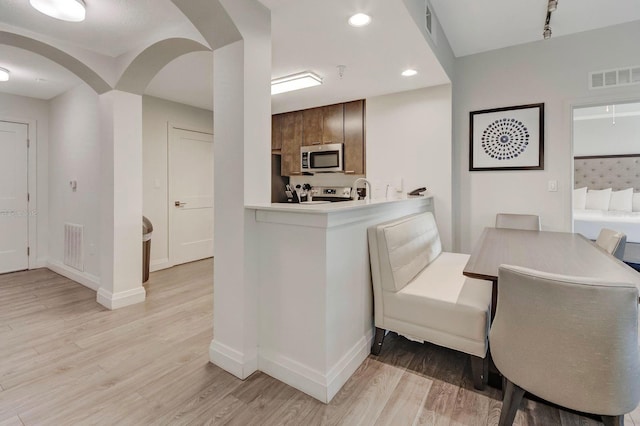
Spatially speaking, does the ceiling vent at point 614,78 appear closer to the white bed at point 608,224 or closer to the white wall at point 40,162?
the white bed at point 608,224

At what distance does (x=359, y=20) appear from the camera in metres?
2.05

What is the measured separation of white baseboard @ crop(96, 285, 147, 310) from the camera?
9.50 feet

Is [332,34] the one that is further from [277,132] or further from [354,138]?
[277,132]

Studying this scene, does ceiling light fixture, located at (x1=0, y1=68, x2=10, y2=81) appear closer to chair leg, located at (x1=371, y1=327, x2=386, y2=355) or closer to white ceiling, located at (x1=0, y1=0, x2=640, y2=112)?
white ceiling, located at (x1=0, y1=0, x2=640, y2=112)

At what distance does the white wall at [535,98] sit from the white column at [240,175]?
8.23 ft

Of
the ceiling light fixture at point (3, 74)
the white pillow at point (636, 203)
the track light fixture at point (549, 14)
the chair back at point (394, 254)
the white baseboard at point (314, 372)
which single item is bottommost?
the white baseboard at point (314, 372)

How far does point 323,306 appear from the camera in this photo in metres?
1.65

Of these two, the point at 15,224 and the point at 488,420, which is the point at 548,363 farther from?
the point at 15,224

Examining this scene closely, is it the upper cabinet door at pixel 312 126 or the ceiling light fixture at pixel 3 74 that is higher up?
the ceiling light fixture at pixel 3 74

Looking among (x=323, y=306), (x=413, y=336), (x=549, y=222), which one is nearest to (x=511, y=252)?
(x=413, y=336)

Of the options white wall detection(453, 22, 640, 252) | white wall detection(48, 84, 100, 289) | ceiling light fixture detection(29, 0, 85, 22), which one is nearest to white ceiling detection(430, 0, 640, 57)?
white wall detection(453, 22, 640, 252)

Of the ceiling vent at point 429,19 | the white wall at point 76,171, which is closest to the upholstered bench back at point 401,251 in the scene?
the ceiling vent at point 429,19

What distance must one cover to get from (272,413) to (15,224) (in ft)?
15.5

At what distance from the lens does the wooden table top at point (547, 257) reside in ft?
4.90
